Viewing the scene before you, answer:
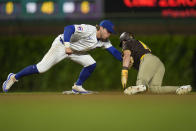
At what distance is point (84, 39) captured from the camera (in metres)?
8.07

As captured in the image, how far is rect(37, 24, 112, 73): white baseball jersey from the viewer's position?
8039 millimetres

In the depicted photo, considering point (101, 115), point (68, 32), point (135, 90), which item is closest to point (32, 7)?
point (68, 32)

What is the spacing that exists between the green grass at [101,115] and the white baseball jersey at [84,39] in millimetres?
1390

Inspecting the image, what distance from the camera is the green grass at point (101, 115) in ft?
14.6

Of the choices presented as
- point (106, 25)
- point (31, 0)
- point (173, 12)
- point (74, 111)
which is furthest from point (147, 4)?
point (74, 111)

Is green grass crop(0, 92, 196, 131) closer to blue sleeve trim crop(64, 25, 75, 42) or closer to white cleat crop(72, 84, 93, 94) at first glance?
blue sleeve trim crop(64, 25, 75, 42)

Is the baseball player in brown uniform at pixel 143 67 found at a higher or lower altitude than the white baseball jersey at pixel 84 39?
lower

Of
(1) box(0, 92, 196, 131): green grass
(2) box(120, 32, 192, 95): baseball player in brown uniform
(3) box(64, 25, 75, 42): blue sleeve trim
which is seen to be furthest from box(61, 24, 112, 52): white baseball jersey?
(1) box(0, 92, 196, 131): green grass

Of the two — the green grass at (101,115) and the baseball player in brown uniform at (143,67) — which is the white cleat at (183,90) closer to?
the baseball player in brown uniform at (143,67)

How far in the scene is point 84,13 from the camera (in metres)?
17.2

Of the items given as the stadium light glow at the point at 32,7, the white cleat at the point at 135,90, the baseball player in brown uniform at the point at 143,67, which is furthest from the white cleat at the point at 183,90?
the stadium light glow at the point at 32,7

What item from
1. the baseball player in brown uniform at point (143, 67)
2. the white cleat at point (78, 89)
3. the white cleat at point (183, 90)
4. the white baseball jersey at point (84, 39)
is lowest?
the white cleat at point (78, 89)

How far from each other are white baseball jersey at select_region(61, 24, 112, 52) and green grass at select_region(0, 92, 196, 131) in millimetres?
1390

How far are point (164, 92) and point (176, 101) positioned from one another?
1165 mm
